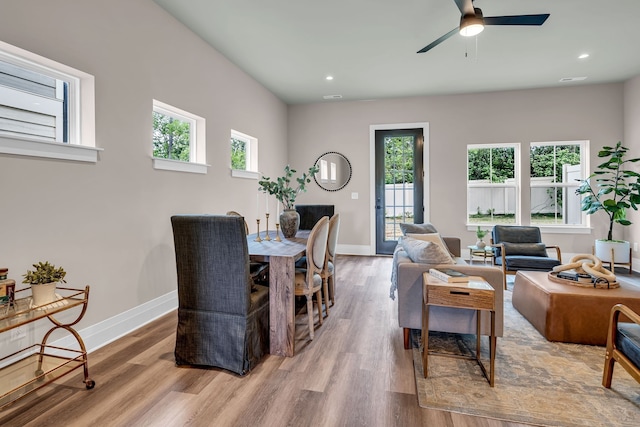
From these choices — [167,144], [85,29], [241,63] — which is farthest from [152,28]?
[241,63]

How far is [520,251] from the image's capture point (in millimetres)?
4074

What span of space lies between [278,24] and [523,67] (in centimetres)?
340

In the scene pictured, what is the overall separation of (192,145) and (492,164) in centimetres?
486

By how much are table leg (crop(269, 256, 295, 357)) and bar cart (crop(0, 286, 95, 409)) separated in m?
1.10

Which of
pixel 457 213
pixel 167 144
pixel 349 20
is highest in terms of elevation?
pixel 349 20

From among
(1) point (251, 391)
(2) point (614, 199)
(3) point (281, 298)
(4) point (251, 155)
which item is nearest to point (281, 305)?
(3) point (281, 298)

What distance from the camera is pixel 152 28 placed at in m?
2.97

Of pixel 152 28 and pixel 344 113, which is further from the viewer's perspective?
pixel 344 113

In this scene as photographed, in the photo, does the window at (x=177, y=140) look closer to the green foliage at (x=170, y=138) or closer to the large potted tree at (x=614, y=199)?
the green foliage at (x=170, y=138)

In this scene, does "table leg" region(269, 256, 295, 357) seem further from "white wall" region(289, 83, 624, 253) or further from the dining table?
"white wall" region(289, 83, 624, 253)

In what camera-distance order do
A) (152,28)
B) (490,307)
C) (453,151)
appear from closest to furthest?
(490,307), (152,28), (453,151)

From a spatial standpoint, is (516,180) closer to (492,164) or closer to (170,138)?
(492,164)

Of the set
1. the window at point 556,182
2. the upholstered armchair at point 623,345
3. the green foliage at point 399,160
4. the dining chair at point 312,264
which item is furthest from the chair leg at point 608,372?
the green foliage at point 399,160

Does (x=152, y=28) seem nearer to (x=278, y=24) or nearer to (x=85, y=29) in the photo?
(x=85, y=29)
